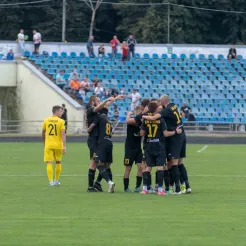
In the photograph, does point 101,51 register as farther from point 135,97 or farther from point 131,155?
point 131,155

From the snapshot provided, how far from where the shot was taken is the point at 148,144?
1883cm

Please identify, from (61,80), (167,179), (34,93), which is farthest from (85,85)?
(167,179)

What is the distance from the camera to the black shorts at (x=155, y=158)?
18703mm

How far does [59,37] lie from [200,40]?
10416 millimetres

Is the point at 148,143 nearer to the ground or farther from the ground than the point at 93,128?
Result: nearer to the ground

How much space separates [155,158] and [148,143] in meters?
0.32

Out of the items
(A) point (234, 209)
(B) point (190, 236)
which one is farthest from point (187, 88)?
(B) point (190, 236)

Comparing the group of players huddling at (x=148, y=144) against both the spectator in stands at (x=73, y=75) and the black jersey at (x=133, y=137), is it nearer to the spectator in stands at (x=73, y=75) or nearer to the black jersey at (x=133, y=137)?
the black jersey at (x=133, y=137)

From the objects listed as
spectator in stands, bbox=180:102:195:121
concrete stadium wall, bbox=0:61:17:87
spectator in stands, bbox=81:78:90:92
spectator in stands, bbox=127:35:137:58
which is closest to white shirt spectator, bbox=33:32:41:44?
concrete stadium wall, bbox=0:61:17:87

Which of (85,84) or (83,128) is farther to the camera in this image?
(85,84)

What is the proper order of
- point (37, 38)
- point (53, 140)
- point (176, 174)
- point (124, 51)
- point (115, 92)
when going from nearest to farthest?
point (176, 174), point (53, 140), point (115, 92), point (37, 38), point (124, 51)

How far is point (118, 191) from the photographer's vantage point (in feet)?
64.6

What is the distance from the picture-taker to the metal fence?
47.4m

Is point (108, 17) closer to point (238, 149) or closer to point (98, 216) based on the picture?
point (238, 149)
